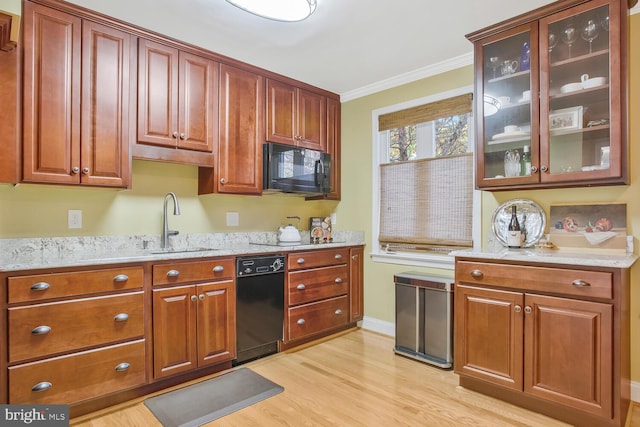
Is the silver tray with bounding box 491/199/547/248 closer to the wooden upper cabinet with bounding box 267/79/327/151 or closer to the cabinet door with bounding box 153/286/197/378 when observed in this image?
the wooden upper cabinet with bounding box 267/79/327/151

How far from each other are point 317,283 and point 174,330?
1303mm

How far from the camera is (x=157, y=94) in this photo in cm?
264

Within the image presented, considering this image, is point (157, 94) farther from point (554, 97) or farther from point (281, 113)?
point (554, 97)

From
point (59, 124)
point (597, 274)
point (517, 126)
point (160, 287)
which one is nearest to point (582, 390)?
point (597, 274)

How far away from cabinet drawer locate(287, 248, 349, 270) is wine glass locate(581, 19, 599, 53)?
7.85 feet

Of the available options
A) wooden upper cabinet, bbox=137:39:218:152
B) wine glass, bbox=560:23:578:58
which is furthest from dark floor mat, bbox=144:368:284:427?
wine glass, bbox=560:23:578:58

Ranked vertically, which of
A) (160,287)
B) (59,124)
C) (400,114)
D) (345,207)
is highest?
(400,114)

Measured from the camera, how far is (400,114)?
3.51 metres

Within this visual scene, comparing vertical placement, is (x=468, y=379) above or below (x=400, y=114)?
below

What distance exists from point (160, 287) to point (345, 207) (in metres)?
2.15

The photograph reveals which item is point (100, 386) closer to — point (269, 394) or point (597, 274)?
point (269, 394)

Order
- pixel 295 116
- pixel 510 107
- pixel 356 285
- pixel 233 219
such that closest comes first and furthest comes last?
pixel 510 107 < pixel 233 219 < pixel 295 116 < pixel 356 285

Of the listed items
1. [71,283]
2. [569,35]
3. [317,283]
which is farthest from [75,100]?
[569,35]

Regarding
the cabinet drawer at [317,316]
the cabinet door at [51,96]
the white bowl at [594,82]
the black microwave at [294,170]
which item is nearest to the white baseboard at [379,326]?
the cabinet drawer at [317,316]
